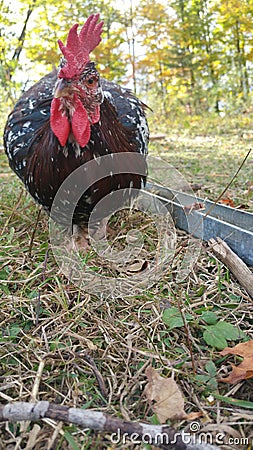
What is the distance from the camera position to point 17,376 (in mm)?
1286

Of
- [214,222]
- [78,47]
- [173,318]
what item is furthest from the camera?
[214,222]

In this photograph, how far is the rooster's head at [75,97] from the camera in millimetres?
1928

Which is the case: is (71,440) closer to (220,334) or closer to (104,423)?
(104,423)

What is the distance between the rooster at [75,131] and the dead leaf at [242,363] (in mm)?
1100

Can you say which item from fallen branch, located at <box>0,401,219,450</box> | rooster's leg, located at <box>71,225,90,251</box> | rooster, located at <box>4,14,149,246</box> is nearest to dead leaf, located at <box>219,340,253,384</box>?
fallen branch, located at <box>0,401,219,450</box>

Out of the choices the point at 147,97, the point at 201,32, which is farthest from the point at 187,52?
the point at 147,97

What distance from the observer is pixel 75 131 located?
1.95 m

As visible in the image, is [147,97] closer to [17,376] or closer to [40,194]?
[40,194]

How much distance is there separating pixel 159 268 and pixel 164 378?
30.8 inches

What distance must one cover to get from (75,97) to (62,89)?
9cm

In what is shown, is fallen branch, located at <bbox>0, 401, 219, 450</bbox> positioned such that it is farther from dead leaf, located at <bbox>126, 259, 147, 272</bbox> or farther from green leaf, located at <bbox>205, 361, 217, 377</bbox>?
dead leaf, located at <bbox>126, 259, 147, 272</bbox>

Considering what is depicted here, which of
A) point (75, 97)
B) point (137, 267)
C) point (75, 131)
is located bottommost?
point (137, 267)

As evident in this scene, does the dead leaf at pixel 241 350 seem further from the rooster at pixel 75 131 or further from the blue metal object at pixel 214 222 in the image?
the rooster at pixel 75 131

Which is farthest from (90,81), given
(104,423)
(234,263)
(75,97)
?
(104,423)
